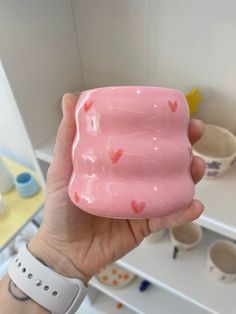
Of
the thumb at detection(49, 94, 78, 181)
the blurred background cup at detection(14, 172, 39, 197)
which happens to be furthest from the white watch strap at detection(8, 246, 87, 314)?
the blurred background cup at detection(14, 172, 39, 197)

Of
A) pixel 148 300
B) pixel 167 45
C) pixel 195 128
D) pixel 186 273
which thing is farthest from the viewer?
pixel 148 300

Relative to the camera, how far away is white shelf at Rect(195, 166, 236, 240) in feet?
1.53

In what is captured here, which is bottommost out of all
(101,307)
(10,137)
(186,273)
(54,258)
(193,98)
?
(101,307)

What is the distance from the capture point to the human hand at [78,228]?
42cm

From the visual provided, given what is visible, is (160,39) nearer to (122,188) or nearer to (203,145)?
(203,145)

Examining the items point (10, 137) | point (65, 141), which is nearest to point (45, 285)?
point (65, 141)

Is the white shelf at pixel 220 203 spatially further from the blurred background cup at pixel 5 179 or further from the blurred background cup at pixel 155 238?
the blurred background cup at pixel 5 179

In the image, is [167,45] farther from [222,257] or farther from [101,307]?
[101,307]

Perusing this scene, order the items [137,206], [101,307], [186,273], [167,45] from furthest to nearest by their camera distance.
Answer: [101,307]
[186,273]
[167,45]
[137,206]

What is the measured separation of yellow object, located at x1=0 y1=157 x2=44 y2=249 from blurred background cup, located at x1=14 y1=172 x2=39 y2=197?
1cm

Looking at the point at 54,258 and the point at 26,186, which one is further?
the point at 26,186

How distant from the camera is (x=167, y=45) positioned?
531mm

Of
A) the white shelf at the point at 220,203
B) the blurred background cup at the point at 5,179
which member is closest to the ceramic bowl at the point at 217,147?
the white shelf at the point at 220,203

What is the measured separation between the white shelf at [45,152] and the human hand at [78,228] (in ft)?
0.52
